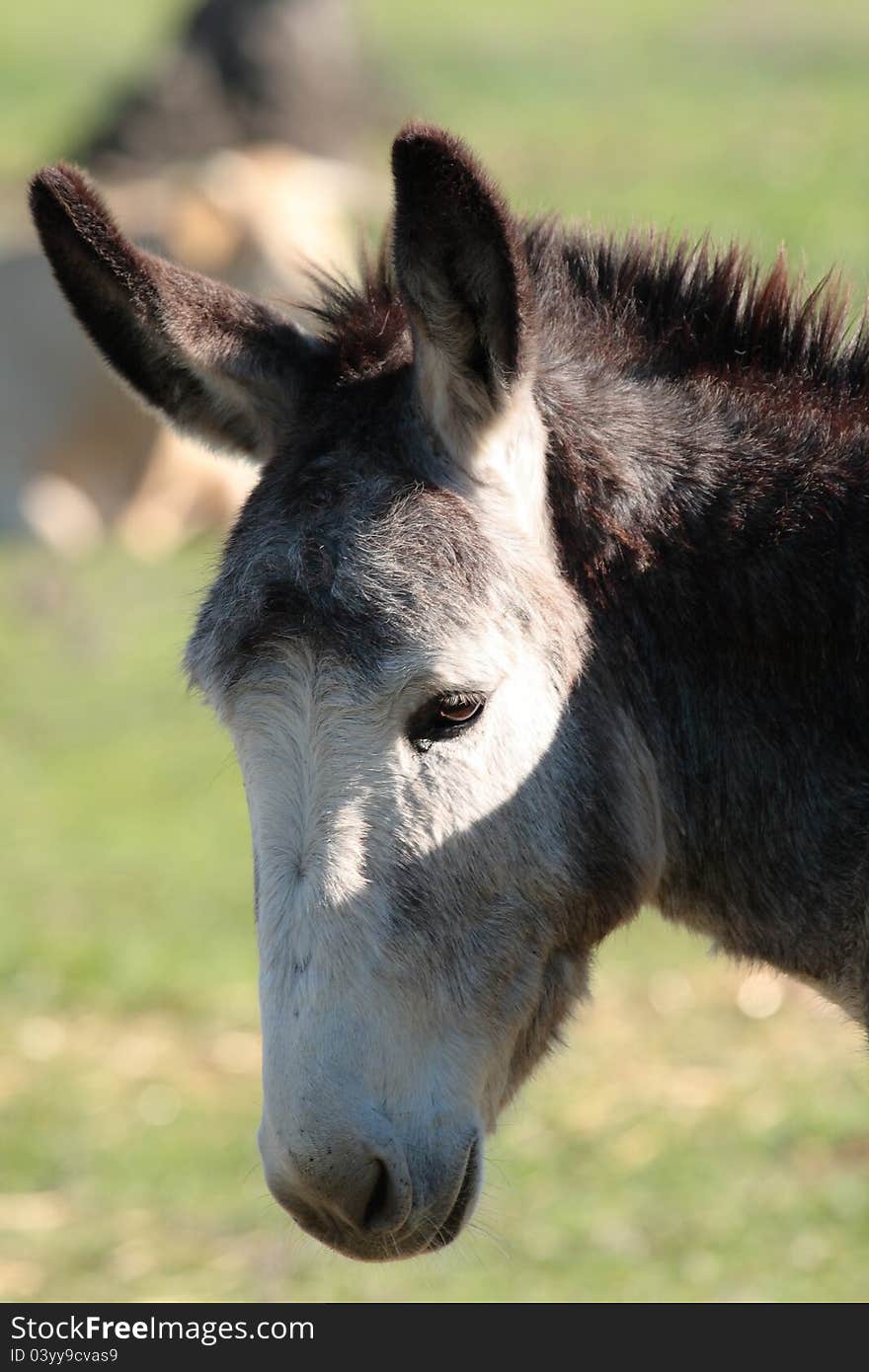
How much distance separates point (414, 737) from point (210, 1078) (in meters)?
4.63

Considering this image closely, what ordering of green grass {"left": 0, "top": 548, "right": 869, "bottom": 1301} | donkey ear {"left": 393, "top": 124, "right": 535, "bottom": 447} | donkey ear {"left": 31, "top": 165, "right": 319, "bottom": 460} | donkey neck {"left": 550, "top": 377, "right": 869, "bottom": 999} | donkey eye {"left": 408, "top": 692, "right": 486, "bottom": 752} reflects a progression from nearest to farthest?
donkey ear {"left": 393, "top": 124, "right": 535, "bottom": 447}
donkey eye {"left": 408, "top": 692, "right": 486, "bottom": 752}
donkey neck {"left": 550, "top": 377, "right": 869, "bottom": 999}
donkey ear {"left": 31, "top": 165, "right": 319, "bottom": 460}
green grass {"left": 0, "top": 548, "right": 869, "bottom": 1301}

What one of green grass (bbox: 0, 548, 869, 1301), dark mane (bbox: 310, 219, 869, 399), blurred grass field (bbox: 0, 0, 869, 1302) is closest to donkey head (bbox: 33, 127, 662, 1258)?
dark mane (bbox: 310, 219, 869, 399)

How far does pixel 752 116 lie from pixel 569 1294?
17279mm

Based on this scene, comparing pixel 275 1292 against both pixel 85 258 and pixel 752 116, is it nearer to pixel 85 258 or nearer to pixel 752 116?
pixel 85 258

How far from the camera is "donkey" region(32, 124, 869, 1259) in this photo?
9.16 ft

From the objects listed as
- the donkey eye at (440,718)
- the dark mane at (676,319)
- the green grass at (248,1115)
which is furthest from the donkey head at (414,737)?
the green grass at (248,1115)

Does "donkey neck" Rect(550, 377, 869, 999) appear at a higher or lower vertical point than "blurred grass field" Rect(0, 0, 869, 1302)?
higher

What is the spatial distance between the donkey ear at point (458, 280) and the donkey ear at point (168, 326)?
404 millimetres

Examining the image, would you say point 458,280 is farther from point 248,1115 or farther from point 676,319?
point 248,1115

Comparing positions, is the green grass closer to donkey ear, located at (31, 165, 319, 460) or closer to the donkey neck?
donkey ear, located at (31, 165, 319, 460)

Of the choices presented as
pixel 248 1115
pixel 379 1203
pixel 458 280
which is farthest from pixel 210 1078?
pixel 458 280

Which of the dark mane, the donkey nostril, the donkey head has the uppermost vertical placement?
the dark mane

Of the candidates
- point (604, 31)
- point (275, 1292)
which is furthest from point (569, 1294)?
point (604, 31)

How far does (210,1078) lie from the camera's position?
7.11m
